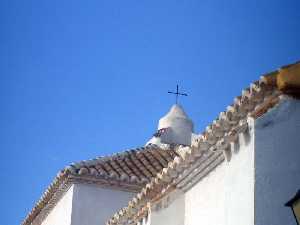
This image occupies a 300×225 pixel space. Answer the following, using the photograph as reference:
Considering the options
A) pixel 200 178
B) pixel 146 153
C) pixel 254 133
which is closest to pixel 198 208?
pixel 200 178

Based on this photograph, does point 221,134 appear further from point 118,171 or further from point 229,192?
point 118,171

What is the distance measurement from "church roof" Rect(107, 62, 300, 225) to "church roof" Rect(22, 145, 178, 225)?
12.4 ft

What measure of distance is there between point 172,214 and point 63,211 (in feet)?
18.3

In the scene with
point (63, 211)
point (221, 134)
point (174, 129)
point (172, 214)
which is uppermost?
point (174, 129)

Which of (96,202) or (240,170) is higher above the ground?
(96,202)

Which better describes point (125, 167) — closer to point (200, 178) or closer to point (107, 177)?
point (107, 177)

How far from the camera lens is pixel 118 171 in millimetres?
13859

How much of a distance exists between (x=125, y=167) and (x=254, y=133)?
289 inches

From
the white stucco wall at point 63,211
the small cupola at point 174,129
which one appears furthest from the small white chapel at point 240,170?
the small cupola at point 174,129

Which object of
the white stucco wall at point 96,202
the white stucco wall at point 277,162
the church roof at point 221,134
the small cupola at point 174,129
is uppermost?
the small cupola at point 174,129

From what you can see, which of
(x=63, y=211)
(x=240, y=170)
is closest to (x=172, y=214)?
(x=240, y=170)

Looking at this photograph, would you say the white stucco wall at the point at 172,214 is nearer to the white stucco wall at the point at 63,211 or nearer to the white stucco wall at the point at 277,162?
the white stucco wall at the point at 277,162

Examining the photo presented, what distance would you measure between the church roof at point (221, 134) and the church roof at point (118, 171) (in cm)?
379

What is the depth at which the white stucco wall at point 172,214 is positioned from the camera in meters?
9.09
